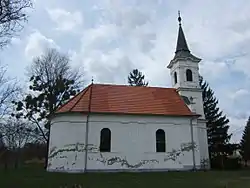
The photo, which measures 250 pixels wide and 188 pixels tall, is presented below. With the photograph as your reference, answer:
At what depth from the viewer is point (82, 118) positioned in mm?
24531

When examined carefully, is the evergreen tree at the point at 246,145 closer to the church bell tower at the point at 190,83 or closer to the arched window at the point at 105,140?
the church bell tower at the point at 190,83

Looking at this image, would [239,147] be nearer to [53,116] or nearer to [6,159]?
[53,116]

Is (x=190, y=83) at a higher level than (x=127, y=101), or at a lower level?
higher

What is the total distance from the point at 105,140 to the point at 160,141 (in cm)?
492

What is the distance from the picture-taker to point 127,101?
26.7 meters

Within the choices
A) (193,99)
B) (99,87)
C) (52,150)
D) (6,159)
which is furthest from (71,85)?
(6,159)

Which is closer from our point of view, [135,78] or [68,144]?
[68,144]

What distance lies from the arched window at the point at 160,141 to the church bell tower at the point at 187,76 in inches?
201

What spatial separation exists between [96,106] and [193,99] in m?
10.6

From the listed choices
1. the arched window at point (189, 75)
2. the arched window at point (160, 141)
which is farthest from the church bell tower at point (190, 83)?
the arched window at point (160, 141)

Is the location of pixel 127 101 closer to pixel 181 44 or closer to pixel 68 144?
pixel 68 144

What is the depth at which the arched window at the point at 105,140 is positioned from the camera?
80.6ft

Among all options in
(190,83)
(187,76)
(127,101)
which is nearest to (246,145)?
(190,83)

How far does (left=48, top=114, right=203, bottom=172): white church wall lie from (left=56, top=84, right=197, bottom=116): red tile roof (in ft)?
2.04
